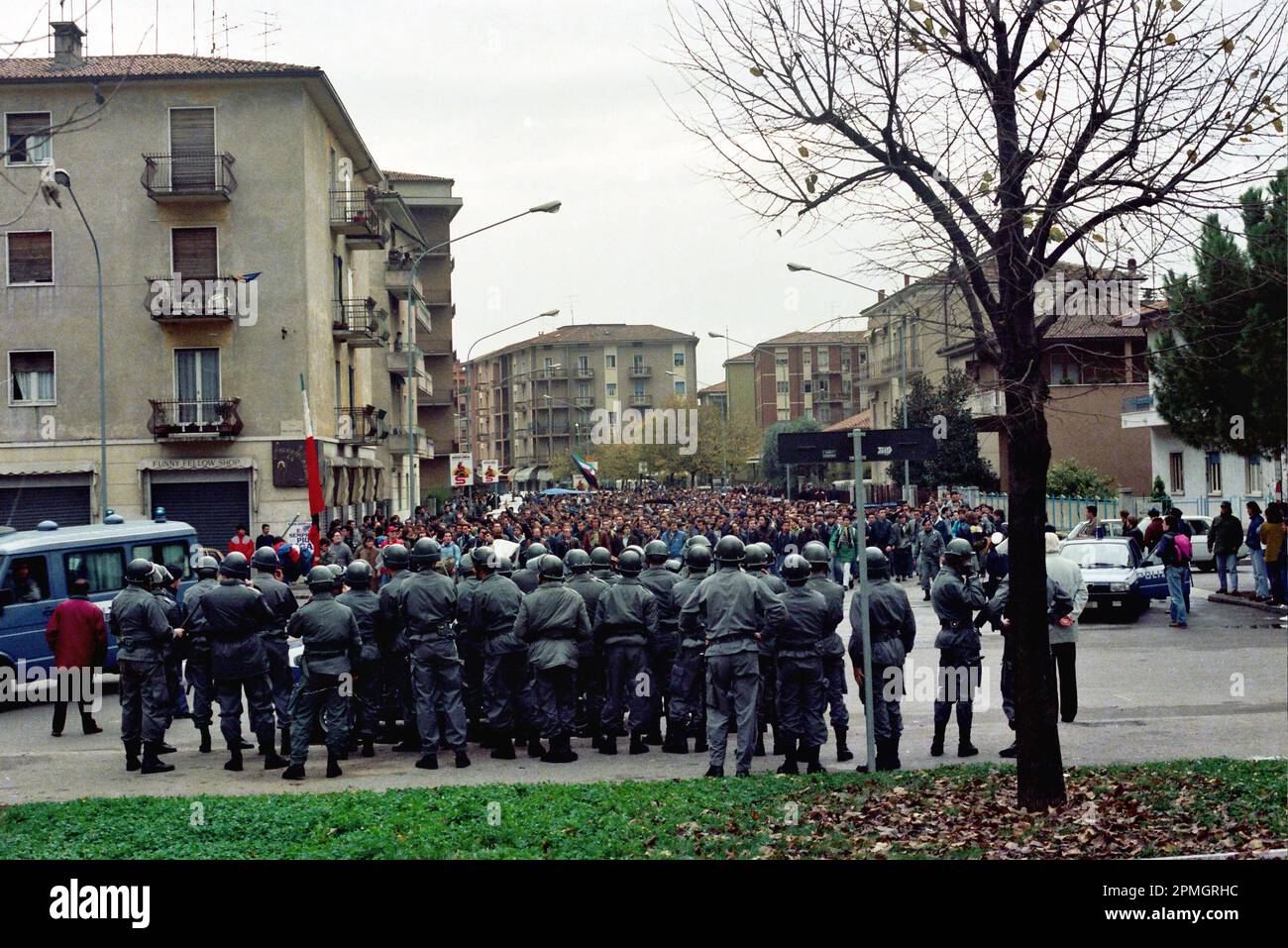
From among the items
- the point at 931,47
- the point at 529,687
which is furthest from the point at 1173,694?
the point at 931,47

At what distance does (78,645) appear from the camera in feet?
42.0

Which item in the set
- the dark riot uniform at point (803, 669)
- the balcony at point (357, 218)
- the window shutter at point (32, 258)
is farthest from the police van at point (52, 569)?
the balcony at point (357, 218)

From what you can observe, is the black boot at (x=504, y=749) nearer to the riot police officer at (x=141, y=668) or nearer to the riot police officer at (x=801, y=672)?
the riot police officer at (x=801, y=672)

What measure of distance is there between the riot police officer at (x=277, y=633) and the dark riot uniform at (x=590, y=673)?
2.42 meters

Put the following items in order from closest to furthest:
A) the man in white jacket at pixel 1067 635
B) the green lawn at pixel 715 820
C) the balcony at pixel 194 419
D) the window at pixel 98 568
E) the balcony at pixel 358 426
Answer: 1. the green lawn at pixel 715 820
2. the man in white jacket at pixel 1067 635
3. the window at pixel 98 568
4. the balcony at pixel 194 419
5. the balcony at pixel 358 426

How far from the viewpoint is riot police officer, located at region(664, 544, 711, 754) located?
1109 cm

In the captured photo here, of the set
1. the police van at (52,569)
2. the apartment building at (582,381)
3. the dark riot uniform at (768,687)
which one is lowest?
the dark riot uniform at (768,687)

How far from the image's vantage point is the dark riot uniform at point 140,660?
1102cm

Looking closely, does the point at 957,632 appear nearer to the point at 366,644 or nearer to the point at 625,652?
the point at 625,652

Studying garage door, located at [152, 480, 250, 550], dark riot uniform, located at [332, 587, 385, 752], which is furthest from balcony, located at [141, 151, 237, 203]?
dark riot uniform, located at [332, 587, 385, 752]
